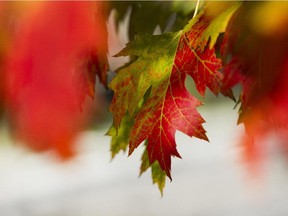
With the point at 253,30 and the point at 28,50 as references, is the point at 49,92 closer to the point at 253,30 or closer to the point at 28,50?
the point at 28,50

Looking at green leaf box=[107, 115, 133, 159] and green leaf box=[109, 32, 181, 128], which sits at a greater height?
green leaf box=[109, 32, 181, 128]

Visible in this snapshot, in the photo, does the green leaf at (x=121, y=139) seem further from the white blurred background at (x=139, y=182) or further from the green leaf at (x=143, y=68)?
the white blurred background at (x=139, y=182)

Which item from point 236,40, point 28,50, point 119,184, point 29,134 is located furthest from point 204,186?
point 236,40

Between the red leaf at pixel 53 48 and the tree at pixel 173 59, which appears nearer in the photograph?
the tree at pixel 173 59

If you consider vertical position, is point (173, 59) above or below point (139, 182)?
above

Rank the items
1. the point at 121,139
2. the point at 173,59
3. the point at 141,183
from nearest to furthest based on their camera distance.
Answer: the point at 173,59, the point at 121,139, the point at 141,183

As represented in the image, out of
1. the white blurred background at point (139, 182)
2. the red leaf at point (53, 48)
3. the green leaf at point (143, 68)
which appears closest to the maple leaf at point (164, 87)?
the green leaf at point (143, 68)

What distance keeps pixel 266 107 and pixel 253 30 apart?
10cm

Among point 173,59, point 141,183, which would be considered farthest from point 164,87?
point 141,183

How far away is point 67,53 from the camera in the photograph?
0.90m

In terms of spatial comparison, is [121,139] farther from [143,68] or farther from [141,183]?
Result: [141,183]

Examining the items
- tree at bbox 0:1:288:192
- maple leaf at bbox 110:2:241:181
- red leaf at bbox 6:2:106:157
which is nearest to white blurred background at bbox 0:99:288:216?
red leaf at bbox 6:2:106:157

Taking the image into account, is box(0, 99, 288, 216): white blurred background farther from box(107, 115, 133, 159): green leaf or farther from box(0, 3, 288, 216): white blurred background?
box(107, 115, 133, 159): green leaf

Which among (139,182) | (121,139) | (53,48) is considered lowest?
(139,182)
